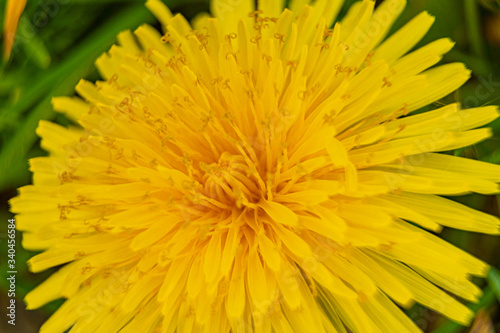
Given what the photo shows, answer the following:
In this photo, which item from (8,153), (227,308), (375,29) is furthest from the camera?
(8,153)

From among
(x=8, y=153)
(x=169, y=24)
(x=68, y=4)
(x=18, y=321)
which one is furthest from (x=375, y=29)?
(x=18, y=321)

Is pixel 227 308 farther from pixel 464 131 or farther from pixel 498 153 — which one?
pixel 498 153

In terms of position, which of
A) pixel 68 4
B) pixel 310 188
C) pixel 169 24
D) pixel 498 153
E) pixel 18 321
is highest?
pixel 68 4

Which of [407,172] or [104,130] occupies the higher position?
[104,130]

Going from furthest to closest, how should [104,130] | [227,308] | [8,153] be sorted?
[8,153] < [104,130] < [227,308]

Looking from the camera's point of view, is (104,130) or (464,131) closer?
(464,131)

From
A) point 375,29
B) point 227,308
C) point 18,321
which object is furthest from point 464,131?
point 18,321
